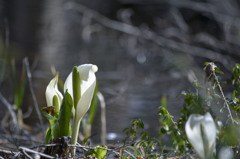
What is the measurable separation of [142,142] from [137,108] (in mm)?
1815

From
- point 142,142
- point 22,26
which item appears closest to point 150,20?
point 22,26

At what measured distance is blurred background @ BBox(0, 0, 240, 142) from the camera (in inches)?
118

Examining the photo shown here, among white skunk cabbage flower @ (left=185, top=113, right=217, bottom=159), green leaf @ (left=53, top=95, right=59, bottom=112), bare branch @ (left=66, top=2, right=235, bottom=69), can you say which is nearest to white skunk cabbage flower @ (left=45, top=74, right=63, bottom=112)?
green leaf @ (left=53, top=95, right=59, bottom=112)

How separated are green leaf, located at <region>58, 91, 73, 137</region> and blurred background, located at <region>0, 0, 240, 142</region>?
2.86ft

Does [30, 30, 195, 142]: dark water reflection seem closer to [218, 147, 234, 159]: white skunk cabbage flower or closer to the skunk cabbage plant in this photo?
the skunk cabbage plant

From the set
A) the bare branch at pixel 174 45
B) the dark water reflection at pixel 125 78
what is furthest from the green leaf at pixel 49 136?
the bare branch at pixel 174 45

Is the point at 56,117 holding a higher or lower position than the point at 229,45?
lower

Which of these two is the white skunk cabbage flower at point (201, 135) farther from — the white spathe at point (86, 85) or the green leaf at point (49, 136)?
the green leaf at point (49, 136)

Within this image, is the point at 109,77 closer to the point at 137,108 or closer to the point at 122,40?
the point at 137,108

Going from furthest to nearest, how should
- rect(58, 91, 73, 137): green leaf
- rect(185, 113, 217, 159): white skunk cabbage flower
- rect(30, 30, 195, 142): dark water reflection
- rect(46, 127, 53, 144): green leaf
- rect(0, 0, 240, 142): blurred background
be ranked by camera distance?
rect(0, 0, 240, 142): blurred background < rect(30, 30, 195, 142): dark water reflection < rect(46, 127, 53, 144): green leaf < rect(58, 91, 73, 137): green leaf < rect(185, 113, 217, 159): white skunk cabbage flower

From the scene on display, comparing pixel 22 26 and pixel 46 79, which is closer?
pixel 46 79

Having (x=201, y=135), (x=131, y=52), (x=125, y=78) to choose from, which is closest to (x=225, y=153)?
(x=201, y=135)

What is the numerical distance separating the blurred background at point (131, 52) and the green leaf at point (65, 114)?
2.86ft

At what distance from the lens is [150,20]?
7355 mm
